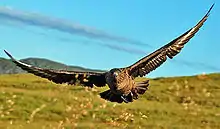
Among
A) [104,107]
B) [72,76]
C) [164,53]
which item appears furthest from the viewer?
[104,107]

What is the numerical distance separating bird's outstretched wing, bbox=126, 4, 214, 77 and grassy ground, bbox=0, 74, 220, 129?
447 inches

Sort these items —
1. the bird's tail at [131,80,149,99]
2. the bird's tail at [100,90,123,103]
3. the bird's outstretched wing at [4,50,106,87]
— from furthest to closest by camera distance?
the bird's outstretched wing at [4,50,106,87] → the bird's tail at [131,80,149,99] → the bird's tail at [100,90,123,103]

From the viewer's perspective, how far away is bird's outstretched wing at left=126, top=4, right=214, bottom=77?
15703mm

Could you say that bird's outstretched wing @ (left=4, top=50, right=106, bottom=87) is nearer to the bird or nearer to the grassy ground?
the bird

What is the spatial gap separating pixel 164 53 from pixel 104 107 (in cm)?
2060

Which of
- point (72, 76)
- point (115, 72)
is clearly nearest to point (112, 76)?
point (115, 72)

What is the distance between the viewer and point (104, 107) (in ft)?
120

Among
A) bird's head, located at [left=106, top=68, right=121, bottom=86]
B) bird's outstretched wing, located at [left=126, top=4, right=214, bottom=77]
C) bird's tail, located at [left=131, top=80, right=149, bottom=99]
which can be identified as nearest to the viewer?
bird's head, located at [left=106, top=68, right=121, bottom=86]

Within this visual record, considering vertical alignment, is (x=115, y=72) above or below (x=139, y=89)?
above

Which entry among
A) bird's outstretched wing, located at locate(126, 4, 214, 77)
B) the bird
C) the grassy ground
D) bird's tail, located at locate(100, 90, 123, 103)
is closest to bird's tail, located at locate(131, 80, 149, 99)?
the bird

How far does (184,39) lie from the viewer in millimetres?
16109

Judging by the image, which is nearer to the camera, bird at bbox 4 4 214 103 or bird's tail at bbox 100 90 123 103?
bird at bbox 4 4 214 103

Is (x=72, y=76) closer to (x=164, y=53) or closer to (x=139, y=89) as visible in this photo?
(x=139, y=89)

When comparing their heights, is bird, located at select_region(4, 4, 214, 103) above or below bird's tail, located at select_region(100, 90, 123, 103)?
above
